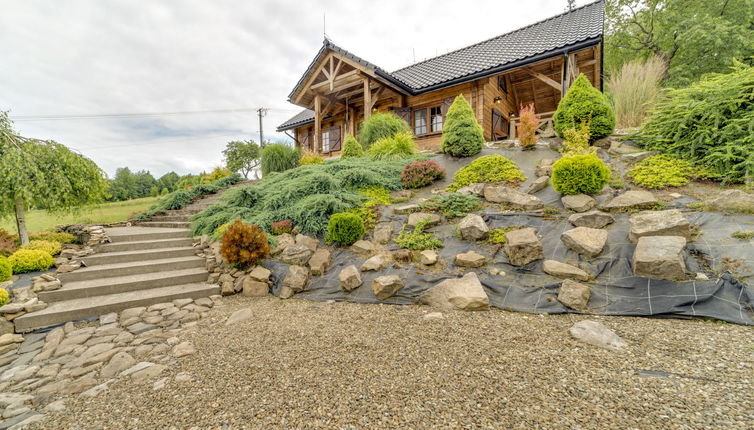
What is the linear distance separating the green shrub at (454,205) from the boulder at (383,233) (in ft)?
2.66

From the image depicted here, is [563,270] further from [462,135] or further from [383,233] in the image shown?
[462,135]

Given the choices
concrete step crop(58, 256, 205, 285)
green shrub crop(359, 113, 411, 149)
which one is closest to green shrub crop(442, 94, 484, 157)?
green shrub crop(359, 113, 411, 149)

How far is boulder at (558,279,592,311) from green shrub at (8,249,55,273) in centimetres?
728

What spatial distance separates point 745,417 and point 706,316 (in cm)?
141

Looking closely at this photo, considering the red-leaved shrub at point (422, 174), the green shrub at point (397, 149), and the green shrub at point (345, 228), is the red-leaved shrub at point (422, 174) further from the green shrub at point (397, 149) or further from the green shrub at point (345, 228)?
the green shrub at point (345, 228)

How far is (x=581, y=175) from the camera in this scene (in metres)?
4.14

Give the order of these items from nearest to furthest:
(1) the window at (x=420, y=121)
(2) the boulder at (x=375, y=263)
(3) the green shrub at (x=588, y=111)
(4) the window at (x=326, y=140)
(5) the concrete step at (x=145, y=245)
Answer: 1. (2) the boulder at (x=375, y=263)
2. (5) the concrete step at (x=145, y=245)
3. (3) the green shrub at (x=588, y=111)
4. (1) the window at (x=420, y=121)
5. (4) the window at (x=326, y=140)

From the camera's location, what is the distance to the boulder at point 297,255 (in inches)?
178

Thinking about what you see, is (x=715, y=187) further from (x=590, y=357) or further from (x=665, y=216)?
(x=590, y=357)

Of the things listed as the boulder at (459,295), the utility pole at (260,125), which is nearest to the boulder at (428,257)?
the boulder at (459,295)

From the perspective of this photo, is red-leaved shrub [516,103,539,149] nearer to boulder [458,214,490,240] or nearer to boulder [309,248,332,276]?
boulder [458,214,490,240]

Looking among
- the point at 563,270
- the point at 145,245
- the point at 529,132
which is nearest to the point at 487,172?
the point at 529,132

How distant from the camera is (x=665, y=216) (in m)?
3.20

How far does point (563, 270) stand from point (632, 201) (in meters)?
1.78
